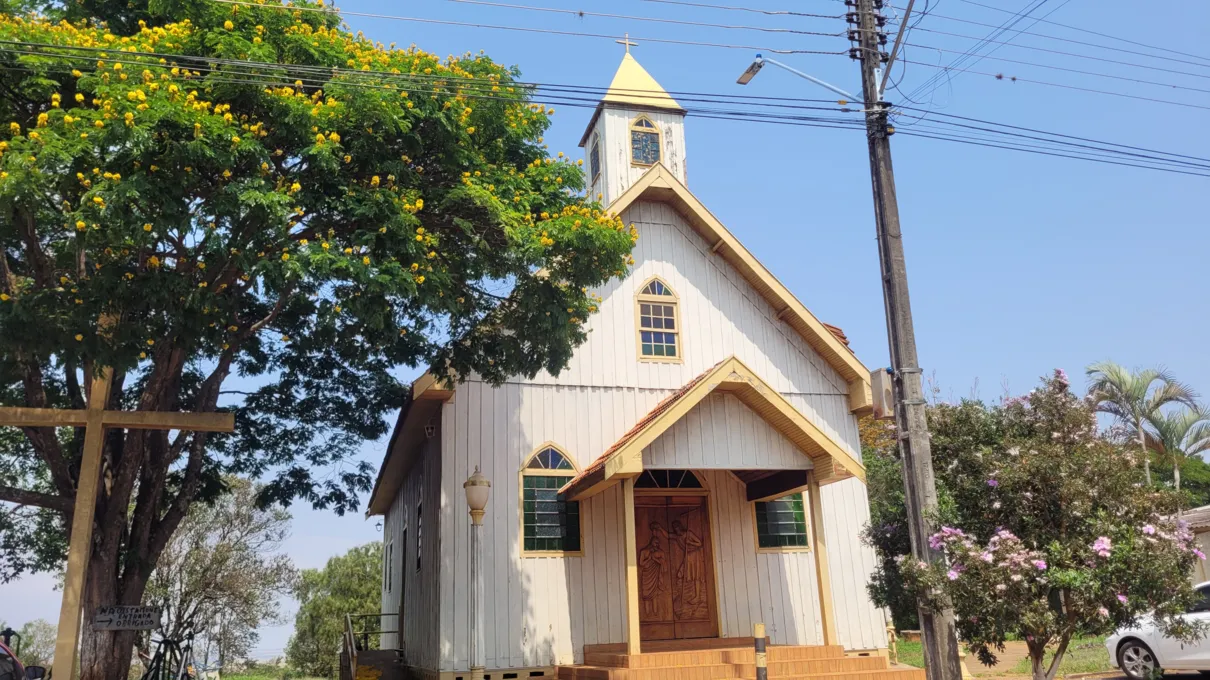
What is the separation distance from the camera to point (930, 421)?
448 inches

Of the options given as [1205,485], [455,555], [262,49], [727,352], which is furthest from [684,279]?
[1205,485]

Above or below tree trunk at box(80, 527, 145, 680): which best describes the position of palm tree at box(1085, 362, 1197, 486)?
above

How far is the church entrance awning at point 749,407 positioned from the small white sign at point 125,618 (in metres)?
6.34

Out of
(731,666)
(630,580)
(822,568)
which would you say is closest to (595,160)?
(822,568)

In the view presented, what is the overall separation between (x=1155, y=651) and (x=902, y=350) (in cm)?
800

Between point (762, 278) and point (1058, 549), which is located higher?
point (762, 278)

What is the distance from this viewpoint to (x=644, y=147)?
21.3m

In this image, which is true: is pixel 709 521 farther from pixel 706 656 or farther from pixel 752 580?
pixel 706 656

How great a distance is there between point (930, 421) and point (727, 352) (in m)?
6.18

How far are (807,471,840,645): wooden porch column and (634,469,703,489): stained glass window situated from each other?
2.50 metres

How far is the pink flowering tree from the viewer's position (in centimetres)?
891

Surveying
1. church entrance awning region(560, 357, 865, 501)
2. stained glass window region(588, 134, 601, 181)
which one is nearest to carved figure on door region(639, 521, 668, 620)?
church entrance awning region(560, 357, 865, 501)

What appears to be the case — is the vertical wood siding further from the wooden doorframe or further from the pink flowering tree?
the pink flowering tree

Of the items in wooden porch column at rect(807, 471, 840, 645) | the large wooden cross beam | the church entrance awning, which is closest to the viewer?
the large wooden cross beam
